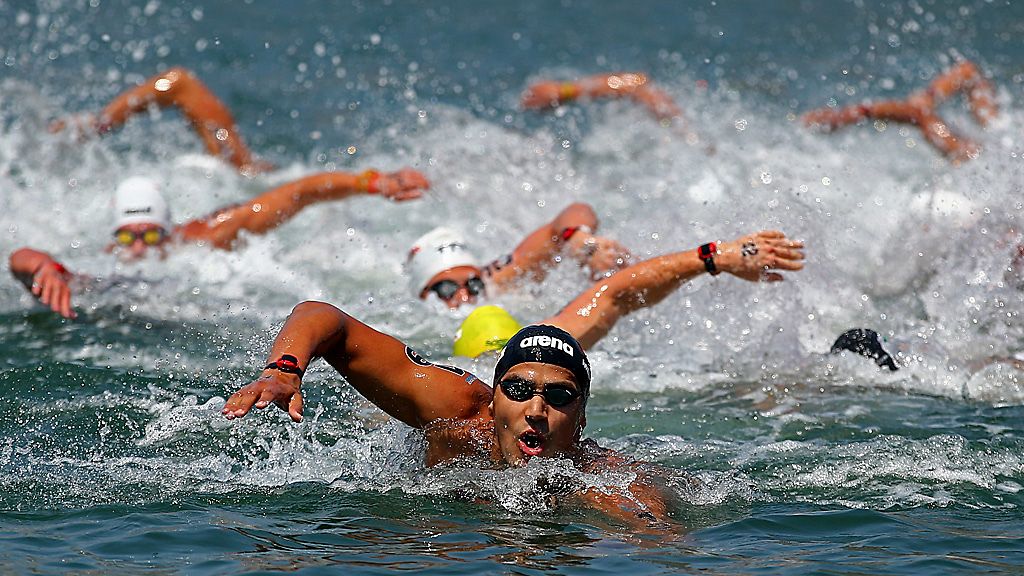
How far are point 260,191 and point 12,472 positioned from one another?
705cm

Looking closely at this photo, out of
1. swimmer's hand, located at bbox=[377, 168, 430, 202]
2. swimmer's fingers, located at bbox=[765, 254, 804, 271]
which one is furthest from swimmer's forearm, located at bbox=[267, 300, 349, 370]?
swimmer's hand, located at bbox=[377, 168, 430, 202]

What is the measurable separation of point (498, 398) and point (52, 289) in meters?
3.69

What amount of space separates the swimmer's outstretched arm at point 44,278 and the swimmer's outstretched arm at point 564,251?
9.06 ft

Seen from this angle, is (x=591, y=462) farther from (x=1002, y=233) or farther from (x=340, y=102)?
(x=340, y=102)

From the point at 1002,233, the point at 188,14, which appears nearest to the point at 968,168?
the point at 1002,233

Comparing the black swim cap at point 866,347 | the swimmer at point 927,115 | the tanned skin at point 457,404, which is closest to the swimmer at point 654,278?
the black swim cap at point 866,347

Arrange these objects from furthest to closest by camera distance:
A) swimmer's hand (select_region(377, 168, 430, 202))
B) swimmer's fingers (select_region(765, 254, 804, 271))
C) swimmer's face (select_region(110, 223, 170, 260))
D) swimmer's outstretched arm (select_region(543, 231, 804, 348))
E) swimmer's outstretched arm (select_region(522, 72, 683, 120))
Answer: swimmer's outstretched arm (select_region(522, 72, 683, 120)) < swimmer's face (select_region(110, 223, 170, 260)) < swimmer's hand (select_region(377, 168, 430, 202)) < swimmer's outstretched arm (select_region(543, 231, 804, 348)) < swimmer's fingers (select_region(765, 254, 804, 271))

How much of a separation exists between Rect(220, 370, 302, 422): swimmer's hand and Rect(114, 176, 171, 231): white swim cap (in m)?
5.44

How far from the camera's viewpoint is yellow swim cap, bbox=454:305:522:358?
23.7ft

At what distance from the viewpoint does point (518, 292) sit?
8945 mm

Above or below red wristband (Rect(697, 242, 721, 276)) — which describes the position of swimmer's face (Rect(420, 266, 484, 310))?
above

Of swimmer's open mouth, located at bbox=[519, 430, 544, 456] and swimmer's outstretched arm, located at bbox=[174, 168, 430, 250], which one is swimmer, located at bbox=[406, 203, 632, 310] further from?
swimmer's open mouth, located at bbox=[519, 430, 544, 456]

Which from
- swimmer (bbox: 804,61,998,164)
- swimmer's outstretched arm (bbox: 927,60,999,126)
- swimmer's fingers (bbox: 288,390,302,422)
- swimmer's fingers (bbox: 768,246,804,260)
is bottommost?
swimmer's fingers (bbox: 288,390,302,422)

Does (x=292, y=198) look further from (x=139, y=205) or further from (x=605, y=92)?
(x=605, y=92)
